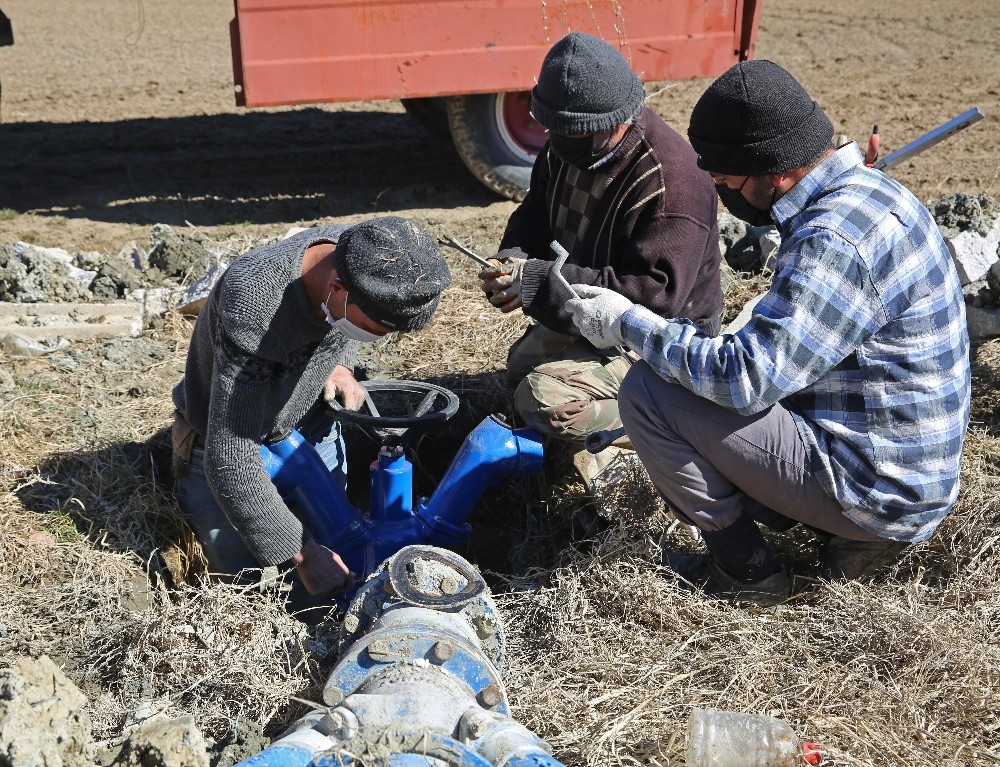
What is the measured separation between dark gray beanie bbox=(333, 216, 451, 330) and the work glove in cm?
61

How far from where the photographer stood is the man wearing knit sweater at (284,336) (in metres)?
2.70

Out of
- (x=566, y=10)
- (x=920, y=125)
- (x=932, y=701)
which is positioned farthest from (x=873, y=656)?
(x=920, y=125)

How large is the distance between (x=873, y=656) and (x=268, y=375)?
1813 millimetres

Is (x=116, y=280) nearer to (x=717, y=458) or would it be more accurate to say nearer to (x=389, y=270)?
(x=389, y=270)

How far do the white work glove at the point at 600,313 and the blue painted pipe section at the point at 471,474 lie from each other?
662 mm

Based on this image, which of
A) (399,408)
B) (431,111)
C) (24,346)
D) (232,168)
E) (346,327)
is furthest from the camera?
(431,111)

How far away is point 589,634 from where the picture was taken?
3068mm

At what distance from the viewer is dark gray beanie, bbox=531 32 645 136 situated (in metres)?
3.32

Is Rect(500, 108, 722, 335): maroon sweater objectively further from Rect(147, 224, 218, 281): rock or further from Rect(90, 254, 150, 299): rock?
Rect(90, 254, 150, 299): rock

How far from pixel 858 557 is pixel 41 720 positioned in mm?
2217

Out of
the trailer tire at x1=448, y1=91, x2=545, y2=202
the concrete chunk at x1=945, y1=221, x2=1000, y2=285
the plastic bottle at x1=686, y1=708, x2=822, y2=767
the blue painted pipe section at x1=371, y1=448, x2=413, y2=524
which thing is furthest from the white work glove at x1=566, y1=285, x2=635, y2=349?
the trailer tire at x1=448, y1=91, x2=545, y2=202

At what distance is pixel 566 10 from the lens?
250 inches

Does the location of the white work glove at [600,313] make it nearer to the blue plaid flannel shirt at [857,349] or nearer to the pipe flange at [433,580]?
the blue plaid flannel shirt at [857,349]

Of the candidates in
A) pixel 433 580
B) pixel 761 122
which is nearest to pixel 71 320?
pixel 433 580
